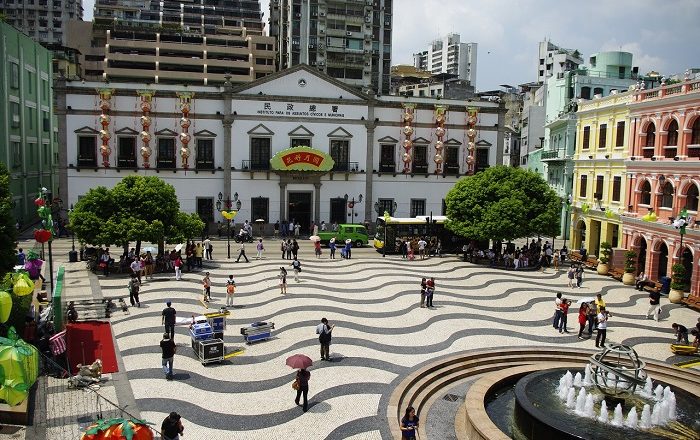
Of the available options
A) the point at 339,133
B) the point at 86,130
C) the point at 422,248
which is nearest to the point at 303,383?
the point at 422,248

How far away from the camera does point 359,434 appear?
15.0 meters

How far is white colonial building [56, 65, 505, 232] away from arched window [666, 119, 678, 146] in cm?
1956

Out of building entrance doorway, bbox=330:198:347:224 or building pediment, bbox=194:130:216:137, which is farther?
building entrance doorway, bbox=330:198:347:224

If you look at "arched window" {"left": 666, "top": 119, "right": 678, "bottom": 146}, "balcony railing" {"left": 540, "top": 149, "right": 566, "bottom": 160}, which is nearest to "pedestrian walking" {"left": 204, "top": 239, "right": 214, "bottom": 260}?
"arched window" {"left": 666, "top": 119, "right": 678, "bottom": 146}

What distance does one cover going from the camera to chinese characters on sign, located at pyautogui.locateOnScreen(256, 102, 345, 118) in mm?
48469

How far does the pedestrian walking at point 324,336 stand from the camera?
1942 centimetres

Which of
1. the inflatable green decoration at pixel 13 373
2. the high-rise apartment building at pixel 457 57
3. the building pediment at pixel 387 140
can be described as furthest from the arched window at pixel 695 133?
the high-rise apartment building at pixel 457 57

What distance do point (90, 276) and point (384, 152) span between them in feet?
91.3

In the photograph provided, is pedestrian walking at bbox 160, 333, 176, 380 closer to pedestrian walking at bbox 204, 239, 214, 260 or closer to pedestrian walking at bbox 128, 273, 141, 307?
pedestrian walking at bbox 128, 273, 141, 307

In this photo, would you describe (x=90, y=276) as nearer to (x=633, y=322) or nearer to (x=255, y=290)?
(x=255, y=290)

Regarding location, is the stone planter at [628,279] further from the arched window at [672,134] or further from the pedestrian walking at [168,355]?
the pedestrian walking at [168,355]

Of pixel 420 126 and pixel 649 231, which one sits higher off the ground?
pixel 420 126

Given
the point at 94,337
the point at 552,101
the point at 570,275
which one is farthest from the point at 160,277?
the point at 552,101

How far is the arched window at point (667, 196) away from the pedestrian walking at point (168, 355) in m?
28.4
